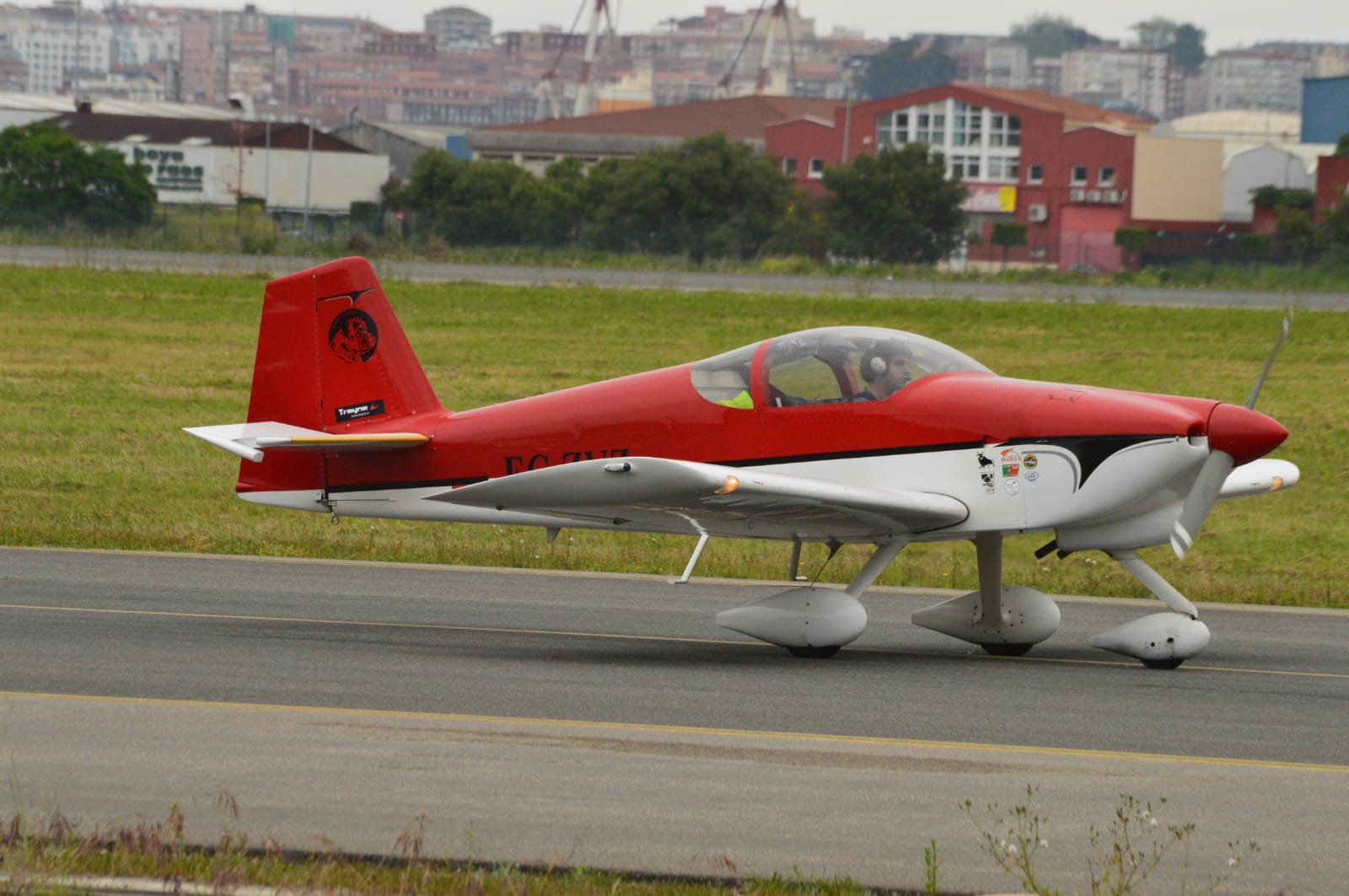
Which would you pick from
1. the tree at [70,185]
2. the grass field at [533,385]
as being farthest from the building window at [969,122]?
the grass field at [533,385]

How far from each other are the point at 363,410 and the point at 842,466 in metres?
3.61

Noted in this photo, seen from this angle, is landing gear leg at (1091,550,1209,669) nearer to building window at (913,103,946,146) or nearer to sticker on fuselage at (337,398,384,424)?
sticker on fuselage at (337,398,384,424)

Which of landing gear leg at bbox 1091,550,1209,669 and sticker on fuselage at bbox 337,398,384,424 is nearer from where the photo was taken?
landing gear leg at bbox 1091,550,1209,669

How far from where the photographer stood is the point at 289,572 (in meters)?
13.6

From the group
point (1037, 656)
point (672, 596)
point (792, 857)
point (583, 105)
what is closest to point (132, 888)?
point (792, 857)

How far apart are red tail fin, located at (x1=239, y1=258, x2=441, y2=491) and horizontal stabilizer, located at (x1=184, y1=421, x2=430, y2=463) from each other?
0.14m

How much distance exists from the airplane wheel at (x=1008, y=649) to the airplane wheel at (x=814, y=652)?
106 cm

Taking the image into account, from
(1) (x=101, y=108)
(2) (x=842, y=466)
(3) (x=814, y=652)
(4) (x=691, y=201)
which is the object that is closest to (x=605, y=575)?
(3) (x=814, y=652)

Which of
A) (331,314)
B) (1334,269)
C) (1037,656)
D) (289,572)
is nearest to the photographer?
(1037,656)

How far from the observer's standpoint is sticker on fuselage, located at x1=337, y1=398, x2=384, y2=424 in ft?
39.4

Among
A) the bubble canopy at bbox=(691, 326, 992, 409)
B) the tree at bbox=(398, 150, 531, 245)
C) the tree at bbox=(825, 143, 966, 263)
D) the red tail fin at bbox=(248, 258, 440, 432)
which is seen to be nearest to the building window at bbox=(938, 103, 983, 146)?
the tree at bbox=(825, 143, 966, 263)

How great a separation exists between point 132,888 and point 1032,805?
341 centimetres

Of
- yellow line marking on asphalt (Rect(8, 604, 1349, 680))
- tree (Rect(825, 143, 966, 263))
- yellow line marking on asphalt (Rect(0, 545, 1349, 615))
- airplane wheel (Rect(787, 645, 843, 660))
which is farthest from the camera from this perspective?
tree (Rect(825, 143, 966, 263))

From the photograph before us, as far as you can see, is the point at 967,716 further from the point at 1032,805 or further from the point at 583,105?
the point at 583,105
